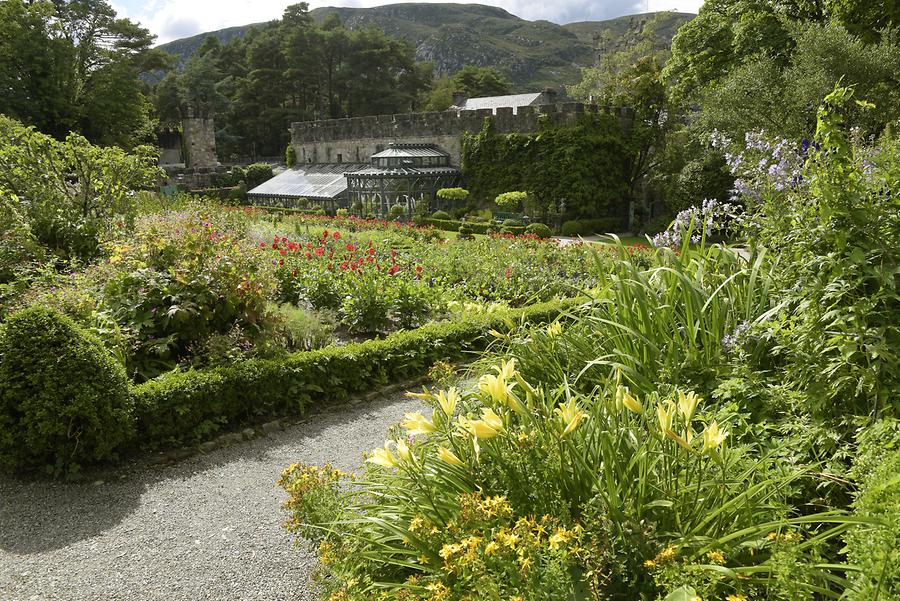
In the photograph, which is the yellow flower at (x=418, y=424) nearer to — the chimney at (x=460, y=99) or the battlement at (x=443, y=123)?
the battlement at (x=443, y=123)

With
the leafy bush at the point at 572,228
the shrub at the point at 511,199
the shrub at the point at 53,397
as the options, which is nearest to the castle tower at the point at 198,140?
the shrub at the point at 511,199

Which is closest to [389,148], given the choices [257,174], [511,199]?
[511,199]

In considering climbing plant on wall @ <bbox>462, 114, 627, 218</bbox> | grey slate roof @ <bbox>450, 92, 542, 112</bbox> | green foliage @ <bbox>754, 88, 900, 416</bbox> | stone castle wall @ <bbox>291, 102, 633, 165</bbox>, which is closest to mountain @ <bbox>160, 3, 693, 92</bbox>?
grey slate roof @ <bbox>450, 92, 542, 112</bbox>

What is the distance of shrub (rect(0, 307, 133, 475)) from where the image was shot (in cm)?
397

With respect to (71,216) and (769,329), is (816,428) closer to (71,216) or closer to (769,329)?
(769,329)

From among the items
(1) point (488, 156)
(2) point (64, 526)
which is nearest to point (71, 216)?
(2) point (64, 526)

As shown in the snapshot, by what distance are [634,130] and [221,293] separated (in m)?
19.3

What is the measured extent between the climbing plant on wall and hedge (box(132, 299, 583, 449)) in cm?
1472

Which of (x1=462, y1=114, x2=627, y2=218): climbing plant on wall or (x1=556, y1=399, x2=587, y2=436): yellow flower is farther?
(x1=462, y1=114, x2=627, y2=218): climbing plant on wall

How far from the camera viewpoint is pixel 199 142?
31.7 m

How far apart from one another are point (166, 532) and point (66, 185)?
7.56m

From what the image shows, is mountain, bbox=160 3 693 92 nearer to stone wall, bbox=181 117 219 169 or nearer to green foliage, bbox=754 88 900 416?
stone wall, bbox=181 117 219 169

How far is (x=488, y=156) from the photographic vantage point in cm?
2219

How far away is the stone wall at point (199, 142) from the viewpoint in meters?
31.4
